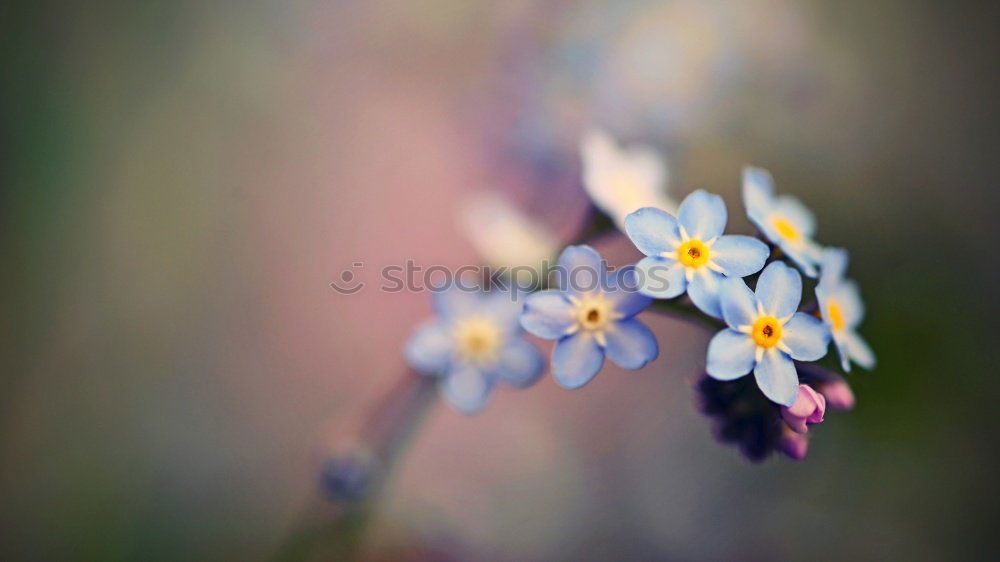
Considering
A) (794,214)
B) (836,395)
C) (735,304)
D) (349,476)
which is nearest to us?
(735,304)

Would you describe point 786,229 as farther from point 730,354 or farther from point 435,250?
point 435,250

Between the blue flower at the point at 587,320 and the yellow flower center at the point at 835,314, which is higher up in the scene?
the yellow flower center at the point at 835,314

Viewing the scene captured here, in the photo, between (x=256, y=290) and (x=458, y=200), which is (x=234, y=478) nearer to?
(x=256, y=290)

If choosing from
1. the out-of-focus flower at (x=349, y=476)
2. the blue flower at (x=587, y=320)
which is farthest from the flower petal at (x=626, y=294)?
the out-of-focus flower at (x=349, y=476)

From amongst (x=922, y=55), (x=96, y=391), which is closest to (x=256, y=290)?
(x=96, y=391)

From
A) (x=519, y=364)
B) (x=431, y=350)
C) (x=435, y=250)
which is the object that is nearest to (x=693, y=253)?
(x=519, y=364)

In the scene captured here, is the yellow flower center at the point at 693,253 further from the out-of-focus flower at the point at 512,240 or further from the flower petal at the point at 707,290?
the out-of-focus flower at the point at 512,240
